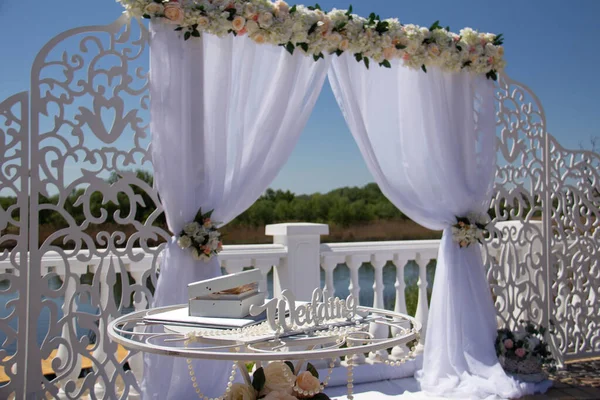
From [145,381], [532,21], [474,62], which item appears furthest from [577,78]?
[145,381]

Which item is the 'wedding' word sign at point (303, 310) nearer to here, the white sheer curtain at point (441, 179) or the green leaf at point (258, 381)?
the green leaf at point (258, 381)

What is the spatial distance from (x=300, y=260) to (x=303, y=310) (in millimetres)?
2008

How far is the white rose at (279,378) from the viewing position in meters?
1.75

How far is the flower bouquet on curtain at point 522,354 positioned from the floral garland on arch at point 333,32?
5.53 ft

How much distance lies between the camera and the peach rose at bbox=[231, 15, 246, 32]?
291cm

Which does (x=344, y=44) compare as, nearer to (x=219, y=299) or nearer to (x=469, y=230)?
(x=469, y=230)

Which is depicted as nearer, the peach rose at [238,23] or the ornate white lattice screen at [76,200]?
the ornate white lattice screen at [76,200]

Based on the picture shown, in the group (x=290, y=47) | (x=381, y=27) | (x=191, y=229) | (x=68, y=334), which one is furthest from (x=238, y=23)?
(x=68, y=334)

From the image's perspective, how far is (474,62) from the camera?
3662mm

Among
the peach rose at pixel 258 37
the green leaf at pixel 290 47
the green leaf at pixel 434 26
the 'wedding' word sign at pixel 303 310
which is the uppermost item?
the green leaf at pixel 434 26

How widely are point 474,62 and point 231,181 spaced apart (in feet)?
5.81

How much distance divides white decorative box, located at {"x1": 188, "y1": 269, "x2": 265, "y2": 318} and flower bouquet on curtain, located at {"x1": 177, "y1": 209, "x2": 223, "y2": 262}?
1.15 meters

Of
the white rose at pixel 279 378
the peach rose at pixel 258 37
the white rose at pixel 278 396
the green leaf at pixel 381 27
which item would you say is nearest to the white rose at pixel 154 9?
the peach rose at pixel 258 37

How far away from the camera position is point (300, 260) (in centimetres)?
368
